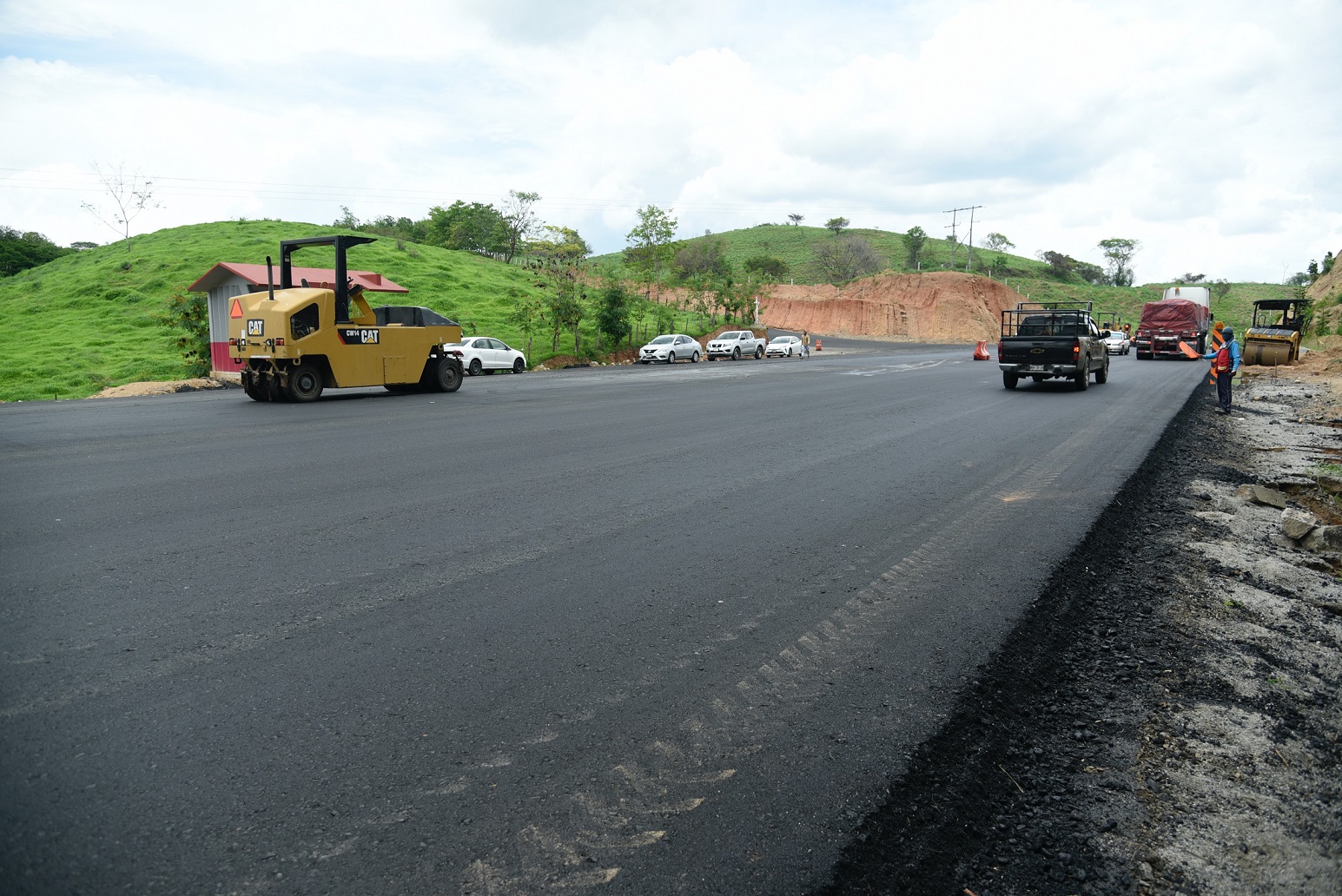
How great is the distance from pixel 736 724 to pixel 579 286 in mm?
38754

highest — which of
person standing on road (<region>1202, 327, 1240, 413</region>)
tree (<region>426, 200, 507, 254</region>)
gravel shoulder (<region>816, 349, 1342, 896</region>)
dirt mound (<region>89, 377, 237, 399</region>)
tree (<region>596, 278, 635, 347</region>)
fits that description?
tree (<region>426, 200, 507, 254</region>)

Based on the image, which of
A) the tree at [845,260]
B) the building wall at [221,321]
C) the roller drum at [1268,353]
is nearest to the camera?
the building wall at [221,321]

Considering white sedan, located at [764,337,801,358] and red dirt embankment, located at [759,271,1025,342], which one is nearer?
white sedan, located at [764,337,801,358]

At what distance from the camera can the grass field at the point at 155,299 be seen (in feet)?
104

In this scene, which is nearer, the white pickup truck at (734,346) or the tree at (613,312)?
the tree at (613,312)

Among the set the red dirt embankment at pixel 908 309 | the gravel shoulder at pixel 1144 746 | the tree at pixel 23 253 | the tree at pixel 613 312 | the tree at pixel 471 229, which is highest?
the tree at pixel 471 229

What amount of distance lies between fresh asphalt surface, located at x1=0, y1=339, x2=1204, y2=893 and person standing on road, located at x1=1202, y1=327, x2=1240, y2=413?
31.3ft

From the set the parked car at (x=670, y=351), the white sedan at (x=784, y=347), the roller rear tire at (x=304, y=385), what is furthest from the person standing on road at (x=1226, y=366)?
the white sedan at (x=784, y=347)

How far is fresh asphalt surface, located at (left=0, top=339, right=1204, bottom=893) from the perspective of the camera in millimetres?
2598

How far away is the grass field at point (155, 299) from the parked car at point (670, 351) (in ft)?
13.5

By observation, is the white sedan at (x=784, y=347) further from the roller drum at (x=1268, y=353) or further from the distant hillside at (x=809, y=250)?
the distant hillside at (x=809, y=250)

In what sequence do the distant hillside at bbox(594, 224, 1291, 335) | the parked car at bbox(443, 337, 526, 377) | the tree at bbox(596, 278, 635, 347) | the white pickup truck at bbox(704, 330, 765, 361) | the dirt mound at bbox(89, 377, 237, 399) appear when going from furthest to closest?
the distant hillside at bbox(594, 224, 1291, 335) → the white pickup truck at bbox(704, 330, 765, 361) → the tree at bbox(596, 278, 635, 347) → the parked car at bbox(443, 337, 526, 377) → the dirt mound at bbox(89, 377, 237, 399)

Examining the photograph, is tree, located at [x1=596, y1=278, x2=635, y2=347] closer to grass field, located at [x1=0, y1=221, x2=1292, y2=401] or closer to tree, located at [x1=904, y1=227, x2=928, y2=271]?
grass field, located at [x1=0, y1=221, x2=1292, y2=401]

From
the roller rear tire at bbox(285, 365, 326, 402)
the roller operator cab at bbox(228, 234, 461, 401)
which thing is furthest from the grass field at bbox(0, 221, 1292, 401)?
the roller rear tire at bbox(285, 365, 326, 402)
